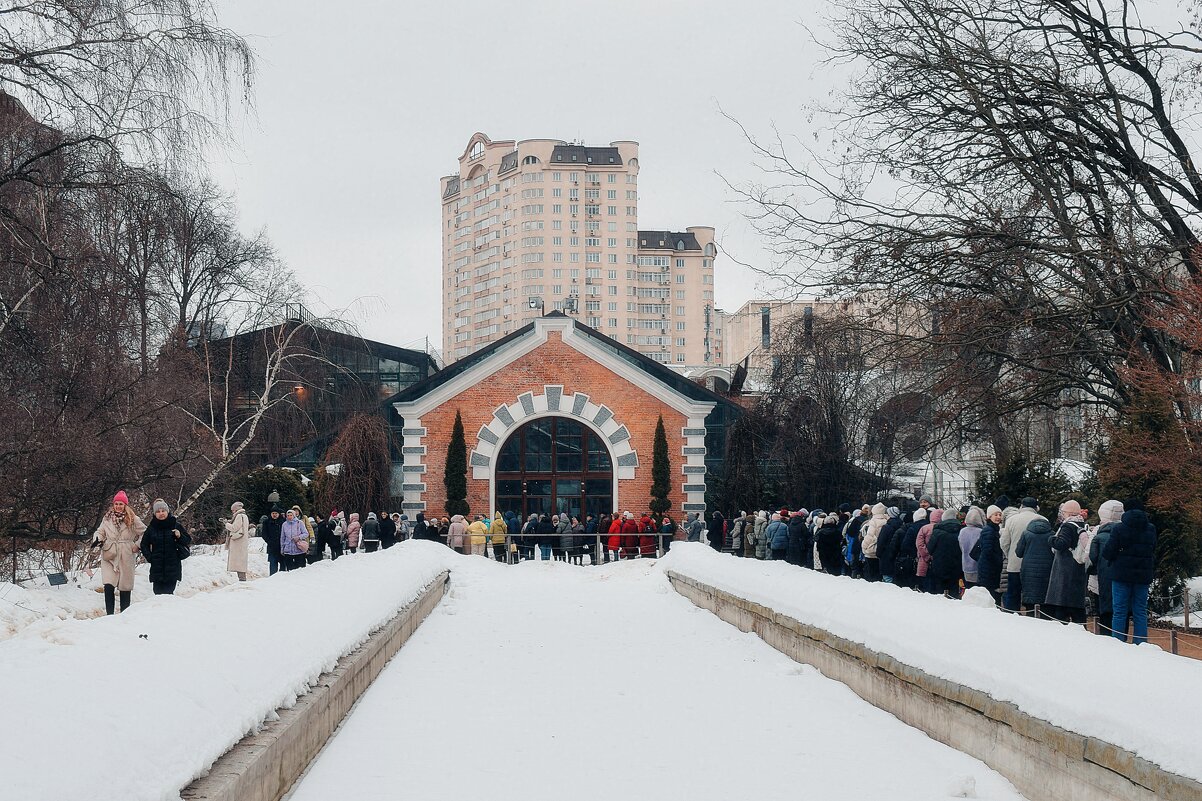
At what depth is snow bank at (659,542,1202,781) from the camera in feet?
18.3

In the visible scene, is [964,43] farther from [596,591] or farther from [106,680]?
[106,680]

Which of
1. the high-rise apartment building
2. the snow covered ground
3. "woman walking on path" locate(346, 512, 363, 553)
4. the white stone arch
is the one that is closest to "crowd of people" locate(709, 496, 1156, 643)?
the snow covered ground

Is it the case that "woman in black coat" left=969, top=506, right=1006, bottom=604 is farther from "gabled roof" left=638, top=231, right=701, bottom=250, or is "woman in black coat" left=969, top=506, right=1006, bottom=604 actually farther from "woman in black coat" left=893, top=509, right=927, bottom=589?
"gabled roof" left=638, top=231, right=701, bottom=250

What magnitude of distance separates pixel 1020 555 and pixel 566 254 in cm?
11872

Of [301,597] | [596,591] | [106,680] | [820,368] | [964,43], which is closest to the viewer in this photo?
[106,680]

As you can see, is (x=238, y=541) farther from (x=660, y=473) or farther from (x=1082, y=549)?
(x=660, y=473)

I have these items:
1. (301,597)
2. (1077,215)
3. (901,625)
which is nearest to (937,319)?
(1077,215)

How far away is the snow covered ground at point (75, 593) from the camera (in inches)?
617

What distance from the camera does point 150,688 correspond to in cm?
549

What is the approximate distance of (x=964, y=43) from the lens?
16203 mm

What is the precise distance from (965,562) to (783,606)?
3065 mm

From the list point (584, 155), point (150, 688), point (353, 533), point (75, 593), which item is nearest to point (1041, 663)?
point (150, 688)

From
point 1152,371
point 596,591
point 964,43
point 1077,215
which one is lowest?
point 596,591

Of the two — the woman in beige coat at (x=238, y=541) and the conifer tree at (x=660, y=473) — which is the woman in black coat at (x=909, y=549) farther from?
the conifer tree at (x=660, y=473)
